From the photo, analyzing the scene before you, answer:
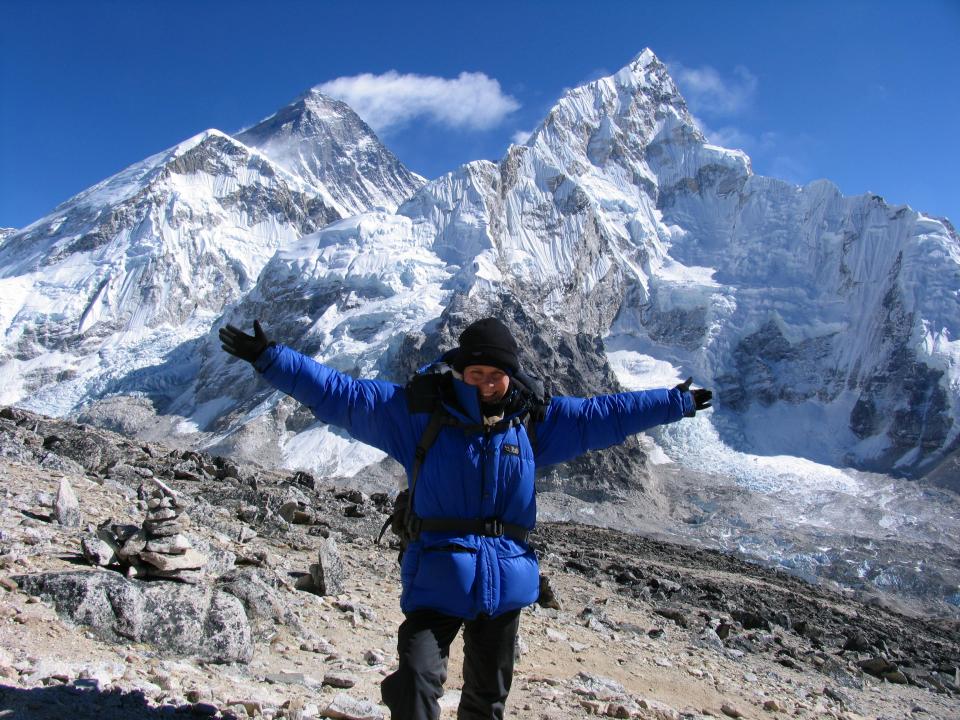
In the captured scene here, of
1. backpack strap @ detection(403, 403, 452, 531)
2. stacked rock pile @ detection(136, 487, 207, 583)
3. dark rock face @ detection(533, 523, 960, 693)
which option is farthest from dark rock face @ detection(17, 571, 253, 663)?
dark rock face @ detection(533, 523, 960, 693)

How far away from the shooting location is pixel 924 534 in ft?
279

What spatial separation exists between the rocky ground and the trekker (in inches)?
49.2

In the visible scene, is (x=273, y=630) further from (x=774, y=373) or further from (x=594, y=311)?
(x=594, y=311)

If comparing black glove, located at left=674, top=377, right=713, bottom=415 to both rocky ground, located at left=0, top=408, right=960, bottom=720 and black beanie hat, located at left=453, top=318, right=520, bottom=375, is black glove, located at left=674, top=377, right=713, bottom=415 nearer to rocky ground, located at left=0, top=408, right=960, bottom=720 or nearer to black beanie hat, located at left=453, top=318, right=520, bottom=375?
black beanie hat, located at left=453, top=318, right=520, bottom=375

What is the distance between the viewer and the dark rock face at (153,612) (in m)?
5.67

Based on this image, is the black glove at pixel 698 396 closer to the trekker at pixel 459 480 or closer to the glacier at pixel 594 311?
the trekker at pixel 459 480

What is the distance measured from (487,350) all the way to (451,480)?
0.76 metres

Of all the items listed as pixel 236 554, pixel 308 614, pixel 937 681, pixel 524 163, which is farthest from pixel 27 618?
pixel 524 163

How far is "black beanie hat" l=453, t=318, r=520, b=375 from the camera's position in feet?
15.4

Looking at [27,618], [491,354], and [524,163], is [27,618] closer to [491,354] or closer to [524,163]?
[491,354]

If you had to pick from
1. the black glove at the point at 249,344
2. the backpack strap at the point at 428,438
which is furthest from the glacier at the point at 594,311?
the black glove at the point at 249,344

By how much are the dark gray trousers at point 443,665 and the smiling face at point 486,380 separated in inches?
48.1

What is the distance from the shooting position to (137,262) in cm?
15000

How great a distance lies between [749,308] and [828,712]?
13530 centimetres
